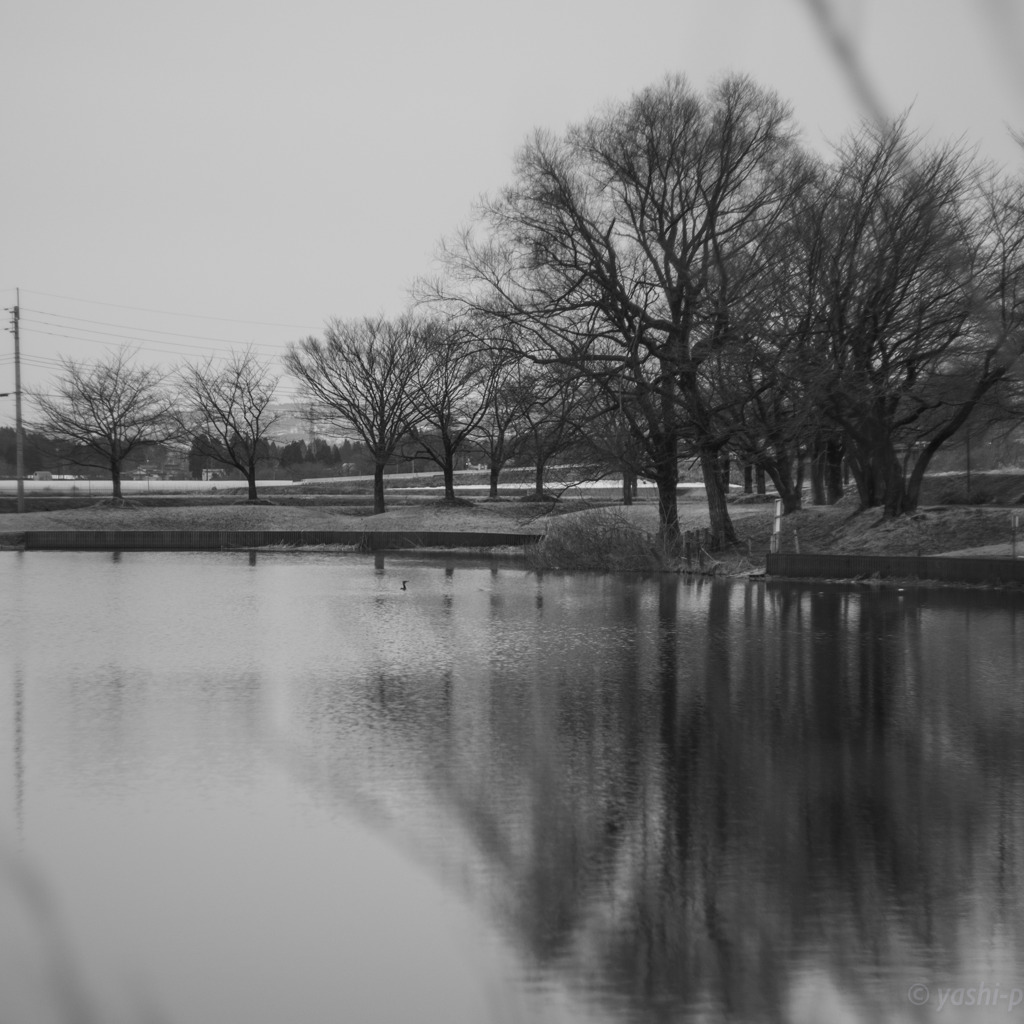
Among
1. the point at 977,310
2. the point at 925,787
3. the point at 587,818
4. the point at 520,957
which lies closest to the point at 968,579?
the point at 925,787

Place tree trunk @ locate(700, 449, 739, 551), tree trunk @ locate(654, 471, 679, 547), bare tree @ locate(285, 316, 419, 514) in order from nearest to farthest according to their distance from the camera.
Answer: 1. tree trunk @ locate(700, 449, 739, 551)
2. tree trunk @ locate(654, 471, 679, 547)
3. bare tree @ locate(285, 316, 419, 514)

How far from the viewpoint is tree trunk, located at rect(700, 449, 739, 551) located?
1277 inches

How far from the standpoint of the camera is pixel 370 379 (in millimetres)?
56531

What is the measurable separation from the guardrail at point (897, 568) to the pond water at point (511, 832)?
901 centimetres

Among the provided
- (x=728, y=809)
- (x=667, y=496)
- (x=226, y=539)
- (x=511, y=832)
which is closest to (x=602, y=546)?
(x=667, y=496)

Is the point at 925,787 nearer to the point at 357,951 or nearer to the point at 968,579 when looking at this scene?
the point at 357,951

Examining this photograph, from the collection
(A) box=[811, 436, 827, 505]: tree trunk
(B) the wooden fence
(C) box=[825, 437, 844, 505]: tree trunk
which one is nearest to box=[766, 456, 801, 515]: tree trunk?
(A) box=[811, 436, 827, 505]: tree trunk

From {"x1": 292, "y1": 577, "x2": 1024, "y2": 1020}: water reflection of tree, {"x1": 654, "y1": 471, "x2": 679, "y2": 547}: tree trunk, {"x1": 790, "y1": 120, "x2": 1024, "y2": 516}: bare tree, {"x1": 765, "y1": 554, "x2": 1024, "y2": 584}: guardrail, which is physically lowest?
{"x1": 292, "y1": 577, "x2": 1024, "y2": 1020}: water reflection of tree

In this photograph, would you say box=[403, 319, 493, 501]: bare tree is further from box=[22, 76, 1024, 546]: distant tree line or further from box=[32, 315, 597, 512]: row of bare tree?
box=[22, 76, 1024, 546]: distant tree line

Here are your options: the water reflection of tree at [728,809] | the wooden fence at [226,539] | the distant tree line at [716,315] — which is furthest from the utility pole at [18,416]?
the water reflection of tree at [728,809]

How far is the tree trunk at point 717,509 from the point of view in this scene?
1277 inches

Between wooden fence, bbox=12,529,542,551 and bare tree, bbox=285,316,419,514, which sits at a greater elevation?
bare tree, bbox=285,316,419,514

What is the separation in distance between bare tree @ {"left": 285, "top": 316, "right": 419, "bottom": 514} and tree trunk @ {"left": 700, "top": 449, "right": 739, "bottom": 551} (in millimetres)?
24515

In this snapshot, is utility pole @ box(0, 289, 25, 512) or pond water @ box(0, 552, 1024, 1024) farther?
utility pole @ box(0, 289, 25, 512)
